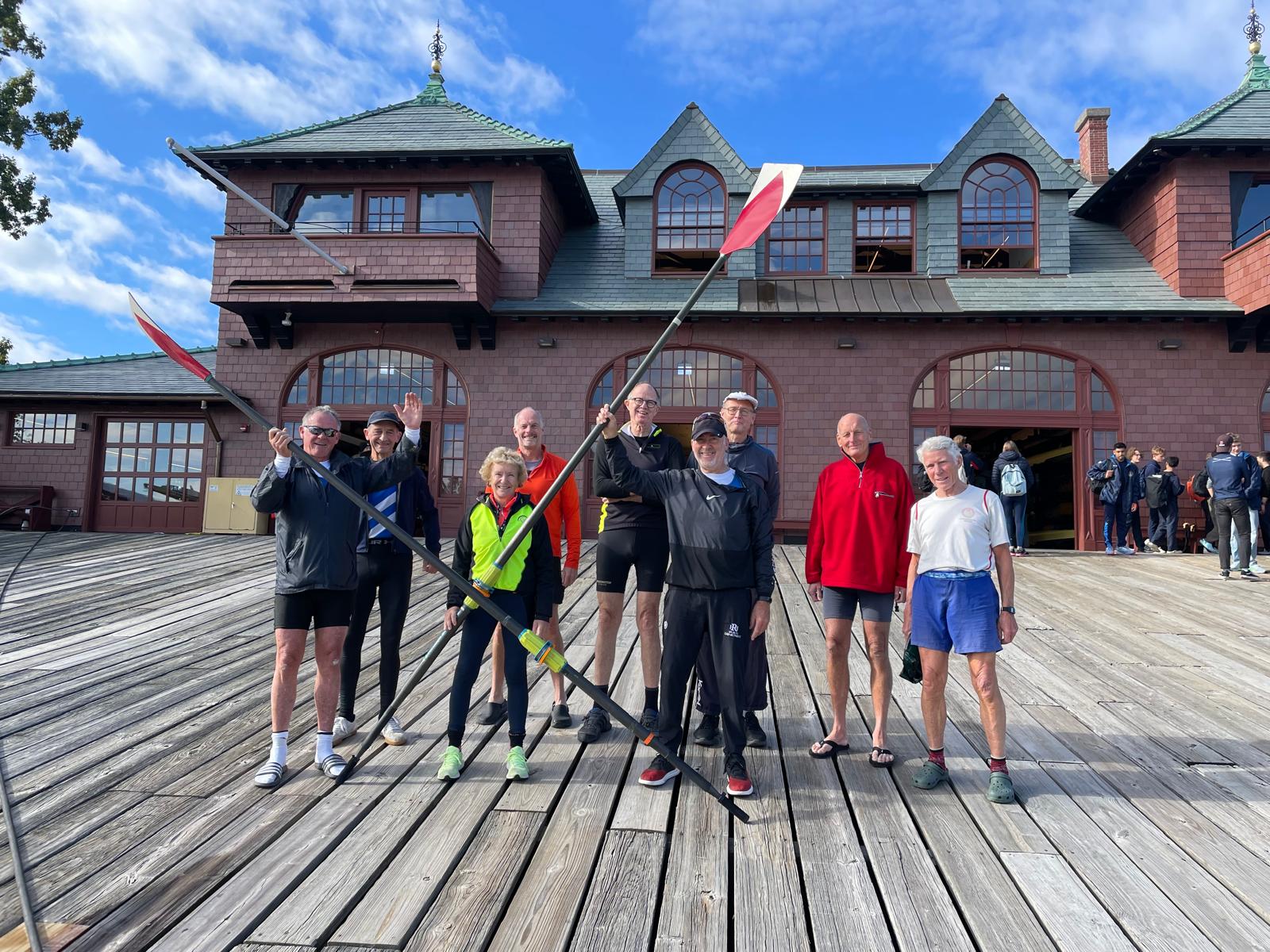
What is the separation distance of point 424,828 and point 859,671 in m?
3.53

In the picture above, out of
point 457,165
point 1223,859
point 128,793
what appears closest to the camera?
point 1223,859

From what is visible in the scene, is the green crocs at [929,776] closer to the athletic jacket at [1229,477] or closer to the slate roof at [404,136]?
the athletic jacket at [1229,477]

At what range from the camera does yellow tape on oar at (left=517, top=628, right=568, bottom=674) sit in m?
2.94

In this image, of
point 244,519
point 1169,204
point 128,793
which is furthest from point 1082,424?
point 244,519

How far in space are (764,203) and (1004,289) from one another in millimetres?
11156

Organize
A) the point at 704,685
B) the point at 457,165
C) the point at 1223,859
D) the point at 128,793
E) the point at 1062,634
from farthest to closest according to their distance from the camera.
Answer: the point at 457,165 → the point at 1062,634 → the point at 704,685 → the point at 128,793 → the point at 1223,859

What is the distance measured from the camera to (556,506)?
4.29 m

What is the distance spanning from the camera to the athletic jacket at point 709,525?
10.7 ft

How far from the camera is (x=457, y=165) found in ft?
42.6

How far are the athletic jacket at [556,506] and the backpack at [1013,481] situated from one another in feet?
24.7

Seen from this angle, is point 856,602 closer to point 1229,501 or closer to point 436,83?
point 1229,501

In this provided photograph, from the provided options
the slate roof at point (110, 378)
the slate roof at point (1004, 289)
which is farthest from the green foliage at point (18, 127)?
the slate roof at point (1004, 289)

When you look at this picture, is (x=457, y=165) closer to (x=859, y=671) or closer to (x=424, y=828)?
(x=859, y=671)

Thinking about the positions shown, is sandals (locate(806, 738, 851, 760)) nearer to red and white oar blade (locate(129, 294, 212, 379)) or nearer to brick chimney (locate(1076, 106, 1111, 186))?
red and white oar blade (locate(129, 294, 212, 379))
